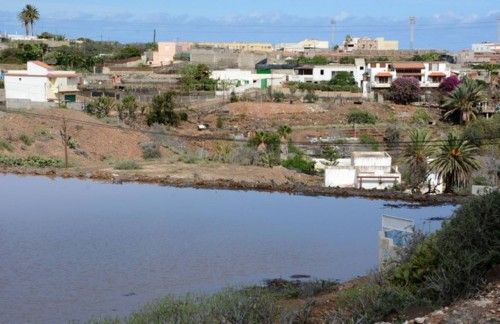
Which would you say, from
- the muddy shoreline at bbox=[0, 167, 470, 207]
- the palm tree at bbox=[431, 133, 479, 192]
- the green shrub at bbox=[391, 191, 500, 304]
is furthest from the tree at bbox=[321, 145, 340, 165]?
the green shrub at bbox=[391, 191, 500, 304]

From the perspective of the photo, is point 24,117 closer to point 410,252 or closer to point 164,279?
point 164,279

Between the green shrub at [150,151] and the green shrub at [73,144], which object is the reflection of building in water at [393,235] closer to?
the green shrub at [150,151]

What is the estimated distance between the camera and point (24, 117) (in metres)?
27.8

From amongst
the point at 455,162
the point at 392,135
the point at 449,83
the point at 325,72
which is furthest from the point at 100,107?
the point at 449,83

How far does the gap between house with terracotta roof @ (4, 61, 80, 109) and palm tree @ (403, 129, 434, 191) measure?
2205cm

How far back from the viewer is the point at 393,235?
8.97 meters

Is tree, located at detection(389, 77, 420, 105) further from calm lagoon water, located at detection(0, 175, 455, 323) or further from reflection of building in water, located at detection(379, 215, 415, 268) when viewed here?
reflection of building in water, located at detection(379, 215, 415, 268)

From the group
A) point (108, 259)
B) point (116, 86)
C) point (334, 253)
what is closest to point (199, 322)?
point (108, 259)

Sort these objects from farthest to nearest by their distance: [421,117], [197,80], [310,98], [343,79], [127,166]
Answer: [343,79] < [197,80] < [310,98] < [421,117] < [127,166]

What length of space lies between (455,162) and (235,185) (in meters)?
5.80

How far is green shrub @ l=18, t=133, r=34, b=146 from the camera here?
24.5 m

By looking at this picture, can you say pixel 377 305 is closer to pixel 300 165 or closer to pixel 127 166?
pixel 127 166

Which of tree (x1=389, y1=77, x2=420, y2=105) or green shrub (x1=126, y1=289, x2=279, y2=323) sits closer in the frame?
green shrub (x1=126, y1=289, x2=279, y2=323)

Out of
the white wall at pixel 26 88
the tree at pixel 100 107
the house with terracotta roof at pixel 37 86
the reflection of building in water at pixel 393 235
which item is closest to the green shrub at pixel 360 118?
the tree at pixel 100 107
